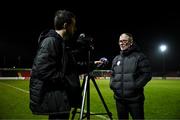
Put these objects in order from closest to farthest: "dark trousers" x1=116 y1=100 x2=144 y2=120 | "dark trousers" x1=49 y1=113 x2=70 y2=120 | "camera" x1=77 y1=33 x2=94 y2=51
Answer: "dark trousers" x1=49 y1=113 x2=70 y2=120
"camera" x1=77 y1=33 x2=94 y2=51
"dark trousers" x1=116 y1=100 x2=144 y2=120

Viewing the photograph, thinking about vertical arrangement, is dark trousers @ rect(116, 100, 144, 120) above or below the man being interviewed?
below

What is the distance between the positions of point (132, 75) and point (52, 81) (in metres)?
2.23

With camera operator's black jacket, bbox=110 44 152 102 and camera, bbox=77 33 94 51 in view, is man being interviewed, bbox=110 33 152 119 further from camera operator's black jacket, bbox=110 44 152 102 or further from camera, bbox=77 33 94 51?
camera, bbox=77 33 94 51

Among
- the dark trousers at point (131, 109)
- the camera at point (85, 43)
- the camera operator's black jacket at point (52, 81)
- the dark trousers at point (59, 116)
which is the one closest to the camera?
the camera operator's black jacket at point (52, 81)

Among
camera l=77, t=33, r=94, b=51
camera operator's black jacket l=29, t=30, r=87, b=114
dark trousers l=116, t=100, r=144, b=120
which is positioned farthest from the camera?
dark trousers l=116, t=100, r=144, b=120

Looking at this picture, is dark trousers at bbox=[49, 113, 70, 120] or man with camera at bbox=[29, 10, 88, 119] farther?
dark trousers at bbox=[49, 113, 70, 120]

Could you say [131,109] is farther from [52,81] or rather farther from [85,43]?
[52,81]

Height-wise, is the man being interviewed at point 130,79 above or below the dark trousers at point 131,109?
above

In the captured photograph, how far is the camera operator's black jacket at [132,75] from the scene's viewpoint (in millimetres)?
6035

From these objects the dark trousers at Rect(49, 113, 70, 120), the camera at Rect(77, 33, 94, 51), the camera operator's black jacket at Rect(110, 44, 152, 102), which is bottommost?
the dark trousers at Rect(49, 113, 70, 120)

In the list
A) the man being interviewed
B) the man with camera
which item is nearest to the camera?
the man being interviewed

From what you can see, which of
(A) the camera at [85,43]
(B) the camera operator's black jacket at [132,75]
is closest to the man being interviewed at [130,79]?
(B) the camera operator's black jacket at [132,75]

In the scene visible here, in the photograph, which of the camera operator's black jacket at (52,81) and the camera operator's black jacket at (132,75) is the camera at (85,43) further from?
the camera operator's black jacket at (52,81)

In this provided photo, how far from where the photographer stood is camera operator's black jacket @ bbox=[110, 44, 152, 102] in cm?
604
